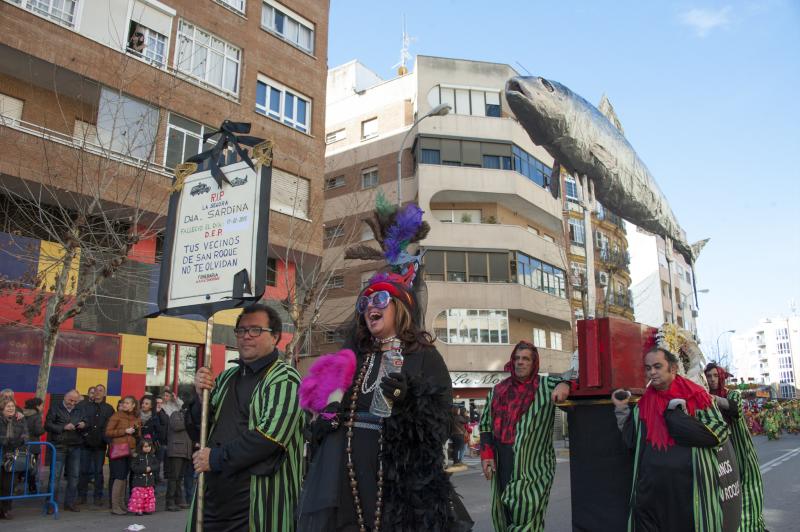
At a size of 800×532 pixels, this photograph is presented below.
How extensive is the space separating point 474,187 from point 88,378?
23527mm

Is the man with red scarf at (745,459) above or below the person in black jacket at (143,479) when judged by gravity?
above

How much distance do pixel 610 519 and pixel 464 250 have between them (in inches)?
1157

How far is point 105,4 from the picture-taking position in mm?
17422

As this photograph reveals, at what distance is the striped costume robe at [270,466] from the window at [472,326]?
30065mm

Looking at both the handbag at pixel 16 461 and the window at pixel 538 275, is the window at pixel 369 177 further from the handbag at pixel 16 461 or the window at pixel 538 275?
the handbag at pixel 16 461

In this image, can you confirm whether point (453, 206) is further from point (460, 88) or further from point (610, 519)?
point (610, 519)

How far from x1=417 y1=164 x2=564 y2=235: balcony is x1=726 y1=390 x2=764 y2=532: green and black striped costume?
28.2 meters

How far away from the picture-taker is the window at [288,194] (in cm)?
2112

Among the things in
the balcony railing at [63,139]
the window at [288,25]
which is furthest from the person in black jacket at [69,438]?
the window at [288,25]

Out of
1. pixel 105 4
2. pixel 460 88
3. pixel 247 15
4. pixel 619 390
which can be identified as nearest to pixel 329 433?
pixel 619 390

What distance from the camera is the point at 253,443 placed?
11.9 ft

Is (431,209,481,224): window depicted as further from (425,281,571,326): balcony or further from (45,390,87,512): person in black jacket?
(45,390,87,512): person in black jacket

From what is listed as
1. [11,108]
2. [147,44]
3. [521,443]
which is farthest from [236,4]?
[521,443]

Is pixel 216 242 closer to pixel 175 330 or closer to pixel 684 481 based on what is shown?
pixel 684 481
